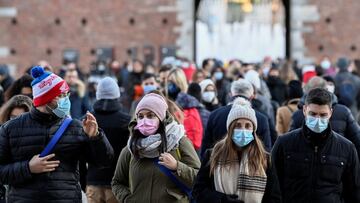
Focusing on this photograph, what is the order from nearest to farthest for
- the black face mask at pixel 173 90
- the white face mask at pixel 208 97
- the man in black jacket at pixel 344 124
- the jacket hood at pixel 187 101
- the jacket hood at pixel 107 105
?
the man in black jacket at pixel 344 124 < the jacket hood at pixel 107 105 < the jacket hood at pixel 187 101 < the black face mask at pixel 173 90 < the white face mask at pixel 208 97

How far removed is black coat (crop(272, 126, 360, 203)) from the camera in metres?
6.32

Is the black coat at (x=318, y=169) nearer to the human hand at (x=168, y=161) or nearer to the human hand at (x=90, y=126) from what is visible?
the human hand at (x=168, y=161)

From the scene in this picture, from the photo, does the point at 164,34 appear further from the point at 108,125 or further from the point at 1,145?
the point at 1,145

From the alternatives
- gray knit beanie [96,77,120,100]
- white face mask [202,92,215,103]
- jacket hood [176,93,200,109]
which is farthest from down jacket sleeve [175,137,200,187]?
white face mask [202,92,215,103]

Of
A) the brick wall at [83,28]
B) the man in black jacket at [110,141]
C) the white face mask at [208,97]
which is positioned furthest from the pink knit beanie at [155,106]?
the brick wall at [83,28]

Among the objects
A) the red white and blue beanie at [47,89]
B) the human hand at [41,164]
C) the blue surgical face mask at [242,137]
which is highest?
the red white and blue beanie at [47,89]

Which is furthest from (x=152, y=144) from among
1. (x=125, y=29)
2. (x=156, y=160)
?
(x=125, y=29)

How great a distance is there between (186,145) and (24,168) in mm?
1193

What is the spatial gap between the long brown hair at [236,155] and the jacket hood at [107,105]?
253 centimetres

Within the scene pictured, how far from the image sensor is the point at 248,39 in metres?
30.8

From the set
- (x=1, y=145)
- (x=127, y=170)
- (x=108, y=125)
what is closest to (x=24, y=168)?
(x=1, y=145)

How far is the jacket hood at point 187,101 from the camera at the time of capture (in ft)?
31.2

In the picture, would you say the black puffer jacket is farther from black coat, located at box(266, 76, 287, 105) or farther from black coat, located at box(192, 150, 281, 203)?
black coat, located at box(266, 76, 287, 105)

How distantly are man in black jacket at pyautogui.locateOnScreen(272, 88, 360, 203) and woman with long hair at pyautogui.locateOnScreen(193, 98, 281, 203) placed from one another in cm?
43
